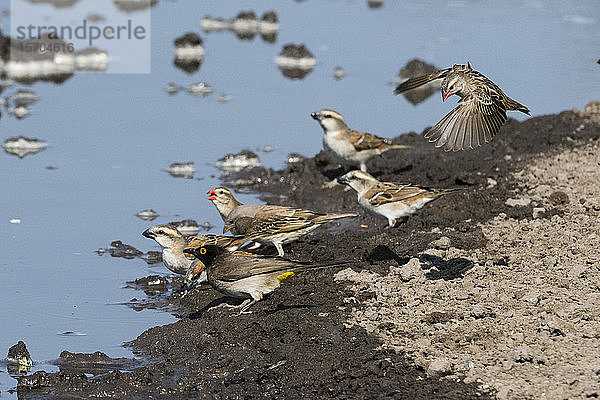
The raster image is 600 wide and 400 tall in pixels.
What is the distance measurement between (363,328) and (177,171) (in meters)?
6.35

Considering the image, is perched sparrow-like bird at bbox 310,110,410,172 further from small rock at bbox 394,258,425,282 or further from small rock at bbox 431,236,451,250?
small rock at bbox 394,258,425,282

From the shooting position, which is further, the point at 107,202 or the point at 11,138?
the point at 11,138

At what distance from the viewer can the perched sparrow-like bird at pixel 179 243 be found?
33.6ft

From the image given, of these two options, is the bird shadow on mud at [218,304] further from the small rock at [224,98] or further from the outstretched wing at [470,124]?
the small rock at [224,98]

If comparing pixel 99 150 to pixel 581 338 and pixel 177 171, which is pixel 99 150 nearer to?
pixel 177 171

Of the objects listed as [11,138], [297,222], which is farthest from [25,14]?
[297,222]

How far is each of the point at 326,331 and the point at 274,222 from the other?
102 inches

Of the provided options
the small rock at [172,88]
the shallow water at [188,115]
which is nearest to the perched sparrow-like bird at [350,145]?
the shallow water at [188,115]

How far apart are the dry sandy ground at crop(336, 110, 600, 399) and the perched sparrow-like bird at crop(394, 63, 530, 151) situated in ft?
4.29

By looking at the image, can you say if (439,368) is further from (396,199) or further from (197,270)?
(396,199)

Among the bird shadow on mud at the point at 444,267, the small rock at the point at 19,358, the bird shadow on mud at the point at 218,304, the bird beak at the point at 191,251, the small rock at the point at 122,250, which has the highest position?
the bird beak at the point at 191,251

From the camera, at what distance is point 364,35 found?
23.0 meters

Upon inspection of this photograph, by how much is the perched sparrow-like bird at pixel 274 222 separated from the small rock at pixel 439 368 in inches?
132

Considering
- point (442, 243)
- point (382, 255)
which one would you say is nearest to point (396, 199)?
point (442, 243)
